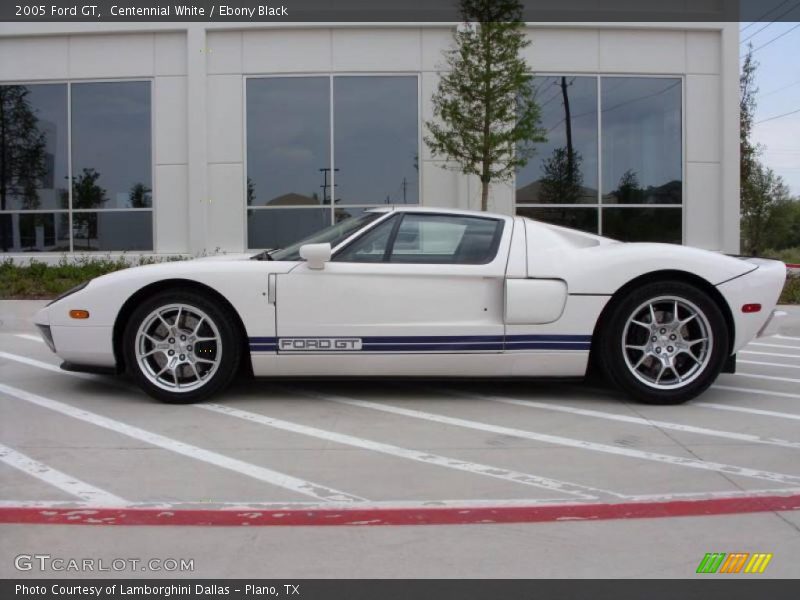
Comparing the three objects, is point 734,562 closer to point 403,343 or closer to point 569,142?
point 403,343

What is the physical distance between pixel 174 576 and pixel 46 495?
1167 mm

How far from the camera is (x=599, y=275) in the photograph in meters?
5.50

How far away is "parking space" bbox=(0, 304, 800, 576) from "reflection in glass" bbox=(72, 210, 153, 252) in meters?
8.84

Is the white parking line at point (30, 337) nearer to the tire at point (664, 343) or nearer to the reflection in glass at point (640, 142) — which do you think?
the tire at point (664, 343)

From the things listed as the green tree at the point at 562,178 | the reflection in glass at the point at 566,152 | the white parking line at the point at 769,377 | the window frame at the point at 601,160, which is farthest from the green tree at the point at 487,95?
the white parking line at the point at 769,377

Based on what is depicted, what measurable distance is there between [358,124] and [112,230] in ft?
16.2

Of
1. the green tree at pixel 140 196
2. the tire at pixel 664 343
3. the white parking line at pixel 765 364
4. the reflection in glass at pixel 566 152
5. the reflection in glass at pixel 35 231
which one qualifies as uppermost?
the reflection in glass at pixel 566 152

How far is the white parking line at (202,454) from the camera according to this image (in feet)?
12.7

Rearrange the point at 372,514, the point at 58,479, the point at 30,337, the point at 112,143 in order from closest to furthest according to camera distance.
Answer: the point at 372,514 → the point at 58,479 → the point at 30,337 → the point at 112,143

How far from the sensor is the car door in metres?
5.40

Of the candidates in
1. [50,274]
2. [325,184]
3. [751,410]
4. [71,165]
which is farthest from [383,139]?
[751,410]

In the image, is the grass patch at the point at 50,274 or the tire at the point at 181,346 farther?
the grass patch at the point at 50,274

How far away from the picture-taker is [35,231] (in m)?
15.3

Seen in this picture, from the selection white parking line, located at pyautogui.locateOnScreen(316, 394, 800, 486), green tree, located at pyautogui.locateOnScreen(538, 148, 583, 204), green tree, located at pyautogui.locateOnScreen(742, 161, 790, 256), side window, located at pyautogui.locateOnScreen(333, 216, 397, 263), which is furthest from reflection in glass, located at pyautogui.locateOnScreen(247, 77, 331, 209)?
green tree, located at pyautogui.locateOnScreen(742, 161, 790, 256)
